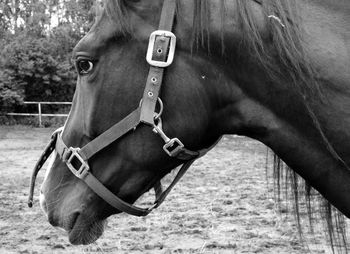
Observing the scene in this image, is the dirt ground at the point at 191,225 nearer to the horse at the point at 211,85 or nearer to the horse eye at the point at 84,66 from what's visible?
the horse at the point at 211,85

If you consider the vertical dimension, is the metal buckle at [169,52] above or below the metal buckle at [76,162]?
above

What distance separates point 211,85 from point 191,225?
3.57 meters

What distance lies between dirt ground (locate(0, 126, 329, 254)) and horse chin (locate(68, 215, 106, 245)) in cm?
113

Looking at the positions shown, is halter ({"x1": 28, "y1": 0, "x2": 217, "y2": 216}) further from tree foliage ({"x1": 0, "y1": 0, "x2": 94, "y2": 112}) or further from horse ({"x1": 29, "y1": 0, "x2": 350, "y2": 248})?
tree foliage ({"x1": 0, "y1": 0, "x2": 94, "y2": 112})

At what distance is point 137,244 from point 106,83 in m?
3.01

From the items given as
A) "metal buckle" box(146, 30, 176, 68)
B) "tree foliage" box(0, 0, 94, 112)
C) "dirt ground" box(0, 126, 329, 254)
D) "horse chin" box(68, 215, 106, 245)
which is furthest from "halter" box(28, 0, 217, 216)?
"tree foliage" box(0, 0, 94, 112)

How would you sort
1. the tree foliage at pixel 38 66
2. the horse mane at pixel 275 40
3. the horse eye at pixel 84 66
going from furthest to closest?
the tree foliage at pixel 38 66, the horse eye at pixel 84 66, the horse mane at pixel 275 40

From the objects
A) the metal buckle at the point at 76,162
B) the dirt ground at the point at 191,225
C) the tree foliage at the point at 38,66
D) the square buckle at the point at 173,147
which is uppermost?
the square buckle at the point at 173,147

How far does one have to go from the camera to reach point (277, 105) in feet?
5.50

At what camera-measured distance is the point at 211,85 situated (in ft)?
5.49

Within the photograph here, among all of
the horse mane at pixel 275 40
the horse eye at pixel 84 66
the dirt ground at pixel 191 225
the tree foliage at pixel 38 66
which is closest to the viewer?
the horse mane at pixel 275 40

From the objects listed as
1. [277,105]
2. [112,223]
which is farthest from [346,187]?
[112,223]

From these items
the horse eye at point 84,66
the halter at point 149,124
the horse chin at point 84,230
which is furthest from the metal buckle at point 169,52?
the horse chin at point 84,230

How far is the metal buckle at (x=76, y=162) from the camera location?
1.77m
